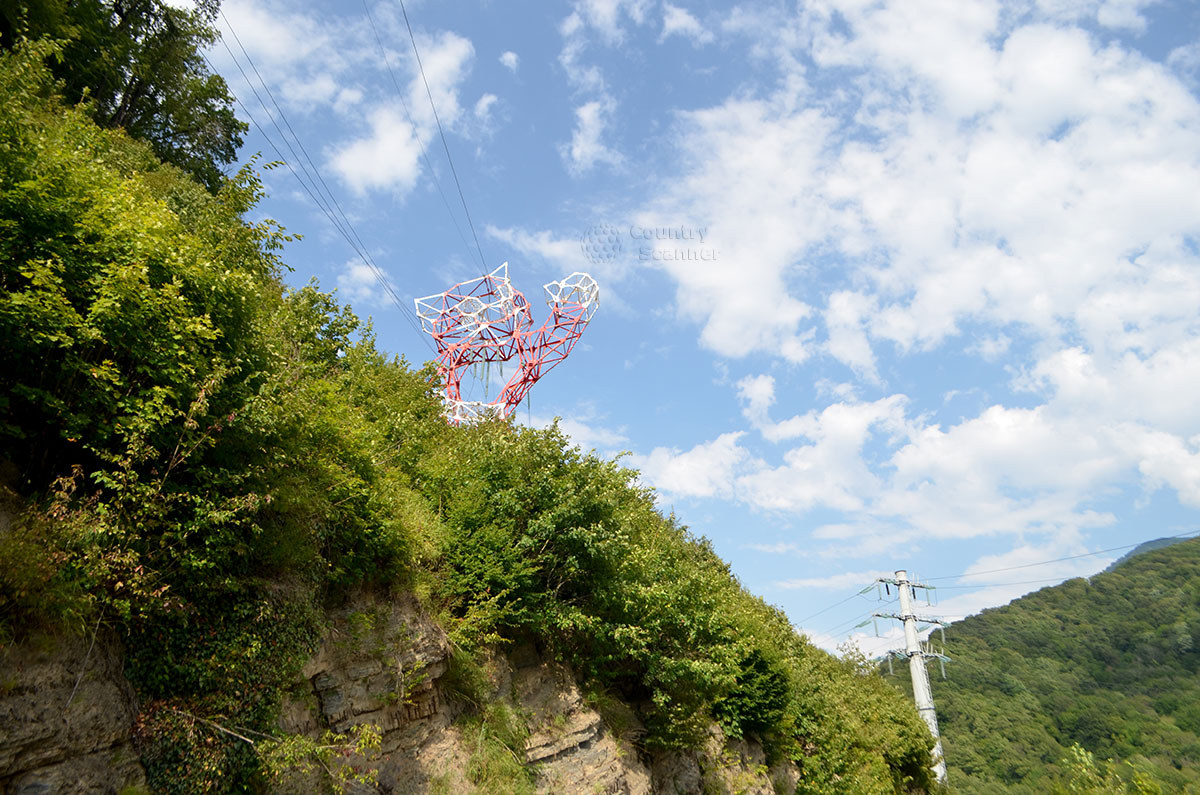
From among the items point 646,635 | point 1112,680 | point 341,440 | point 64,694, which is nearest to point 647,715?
point 646,635

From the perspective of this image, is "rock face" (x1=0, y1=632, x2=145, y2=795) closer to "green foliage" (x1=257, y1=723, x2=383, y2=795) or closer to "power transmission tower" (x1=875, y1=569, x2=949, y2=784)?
"green foliage" (x1=257, y1=723, x2=383, y2=795)

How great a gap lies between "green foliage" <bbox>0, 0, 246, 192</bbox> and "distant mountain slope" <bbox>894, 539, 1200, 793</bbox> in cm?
6736

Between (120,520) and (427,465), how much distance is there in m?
9.34

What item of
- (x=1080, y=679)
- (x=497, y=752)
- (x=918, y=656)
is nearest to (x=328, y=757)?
(x=497, y=752)

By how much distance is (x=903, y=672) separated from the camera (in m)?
76.8

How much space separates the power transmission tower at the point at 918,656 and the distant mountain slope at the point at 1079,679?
18.3 meters

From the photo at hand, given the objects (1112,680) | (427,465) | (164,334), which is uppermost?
(427,465)

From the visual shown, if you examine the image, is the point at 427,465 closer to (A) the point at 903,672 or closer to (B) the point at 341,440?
(B) the point at 341,440

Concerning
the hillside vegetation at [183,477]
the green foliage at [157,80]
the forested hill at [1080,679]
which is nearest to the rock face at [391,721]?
the hillside vegetation at [183,477]

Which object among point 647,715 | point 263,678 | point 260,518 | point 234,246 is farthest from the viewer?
point 647,715

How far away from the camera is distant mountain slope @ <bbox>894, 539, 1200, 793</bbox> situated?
204ft

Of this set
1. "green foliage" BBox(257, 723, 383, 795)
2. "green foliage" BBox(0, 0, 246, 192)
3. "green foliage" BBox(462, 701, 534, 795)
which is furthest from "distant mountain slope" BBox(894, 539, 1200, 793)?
"green foliage" BBox(0, 0, 246, 192)

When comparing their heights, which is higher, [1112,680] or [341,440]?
[341,440]

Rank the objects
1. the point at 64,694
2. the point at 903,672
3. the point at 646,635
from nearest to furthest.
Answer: the point at 64,694, the point at 646,635, the point at 903,672
